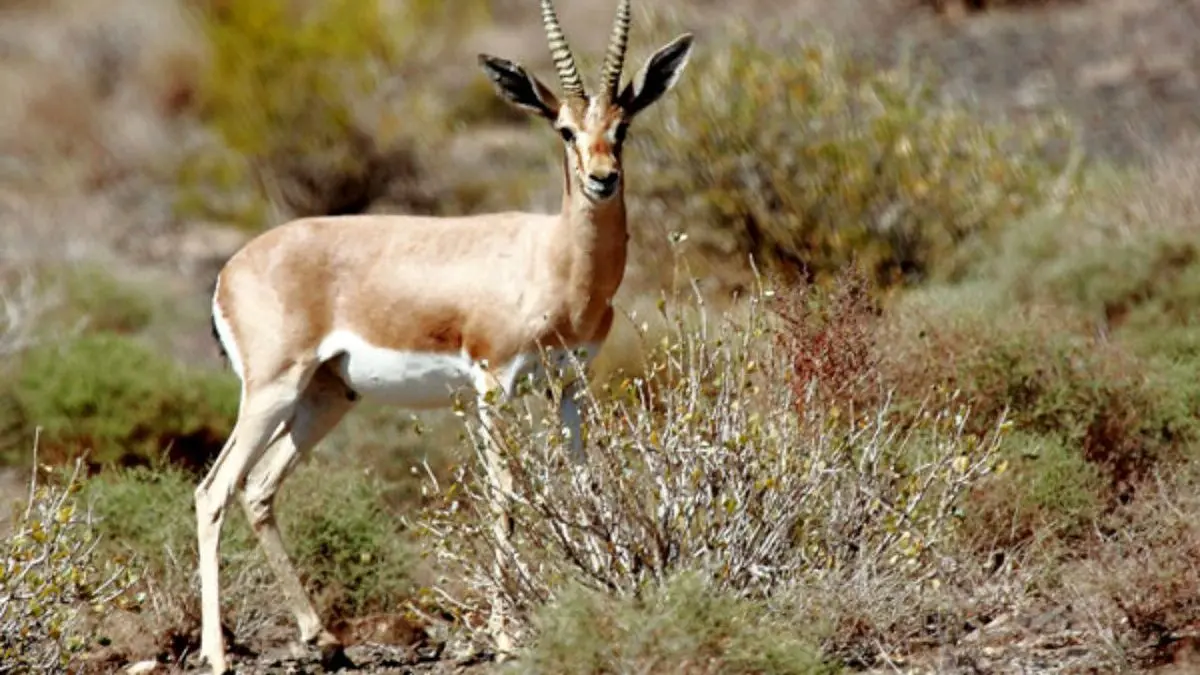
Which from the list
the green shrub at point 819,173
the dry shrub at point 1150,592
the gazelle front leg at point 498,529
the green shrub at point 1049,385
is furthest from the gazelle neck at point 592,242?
the green shrub at point 819,173

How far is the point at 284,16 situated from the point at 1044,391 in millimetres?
12627

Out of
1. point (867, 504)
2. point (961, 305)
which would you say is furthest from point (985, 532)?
point (961, 305)

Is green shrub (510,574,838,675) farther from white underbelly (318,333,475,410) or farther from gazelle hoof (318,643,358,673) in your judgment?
white underbelly (318,333,475,410)

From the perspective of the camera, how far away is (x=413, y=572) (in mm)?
9570

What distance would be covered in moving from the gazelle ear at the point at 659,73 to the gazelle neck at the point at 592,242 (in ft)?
1.37

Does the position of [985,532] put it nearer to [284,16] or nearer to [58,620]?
[58,620]

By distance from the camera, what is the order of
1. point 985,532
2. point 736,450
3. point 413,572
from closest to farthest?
1. point 736,450
2. point 985,532
3. point 413,572

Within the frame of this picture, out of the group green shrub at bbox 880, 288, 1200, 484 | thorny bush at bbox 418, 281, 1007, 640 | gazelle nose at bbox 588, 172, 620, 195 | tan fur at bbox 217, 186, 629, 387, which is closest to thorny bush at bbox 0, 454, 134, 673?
thorny bush at bbox 418, 281, 1007, 640

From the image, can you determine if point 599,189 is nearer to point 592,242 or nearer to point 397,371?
point 592,242

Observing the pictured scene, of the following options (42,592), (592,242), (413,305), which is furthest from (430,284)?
(42,592)

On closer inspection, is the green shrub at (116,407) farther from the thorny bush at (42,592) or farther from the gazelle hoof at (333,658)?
the thorny bush at (42,592)

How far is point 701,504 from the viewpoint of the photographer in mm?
7301

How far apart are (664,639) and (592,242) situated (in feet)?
8.06

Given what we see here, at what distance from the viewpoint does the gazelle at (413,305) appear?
8.59 metres
